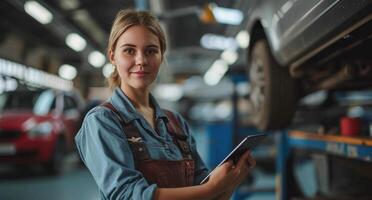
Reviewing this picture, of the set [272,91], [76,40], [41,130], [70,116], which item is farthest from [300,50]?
[76,40]

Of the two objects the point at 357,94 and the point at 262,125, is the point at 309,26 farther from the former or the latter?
the point at 357,94

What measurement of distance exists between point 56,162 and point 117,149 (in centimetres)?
405

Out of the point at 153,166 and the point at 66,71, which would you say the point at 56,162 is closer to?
the point at 153,166

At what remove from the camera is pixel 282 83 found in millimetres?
2189

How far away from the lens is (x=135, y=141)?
3.24 ft

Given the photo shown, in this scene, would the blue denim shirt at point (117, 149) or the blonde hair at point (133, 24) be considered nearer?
the blue denim shirt at point (117, 149)

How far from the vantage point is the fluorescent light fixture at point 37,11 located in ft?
17.1

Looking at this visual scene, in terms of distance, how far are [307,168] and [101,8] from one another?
5.54m

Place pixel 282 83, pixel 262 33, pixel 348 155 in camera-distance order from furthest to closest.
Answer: pixel 262 33
pixel 282 83
pixel 348 155

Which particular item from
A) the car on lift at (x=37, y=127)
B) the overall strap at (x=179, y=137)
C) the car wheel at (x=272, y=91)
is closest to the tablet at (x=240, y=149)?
the overall strap at (x=179, y=137)

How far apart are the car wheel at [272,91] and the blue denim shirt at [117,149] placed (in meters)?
1.23

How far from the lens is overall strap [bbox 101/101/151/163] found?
982mm

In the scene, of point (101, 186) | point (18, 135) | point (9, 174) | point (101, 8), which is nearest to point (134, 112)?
point (101, 186)

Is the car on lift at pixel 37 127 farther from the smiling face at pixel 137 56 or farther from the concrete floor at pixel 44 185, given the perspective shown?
the smiling face at pixel 137 56
